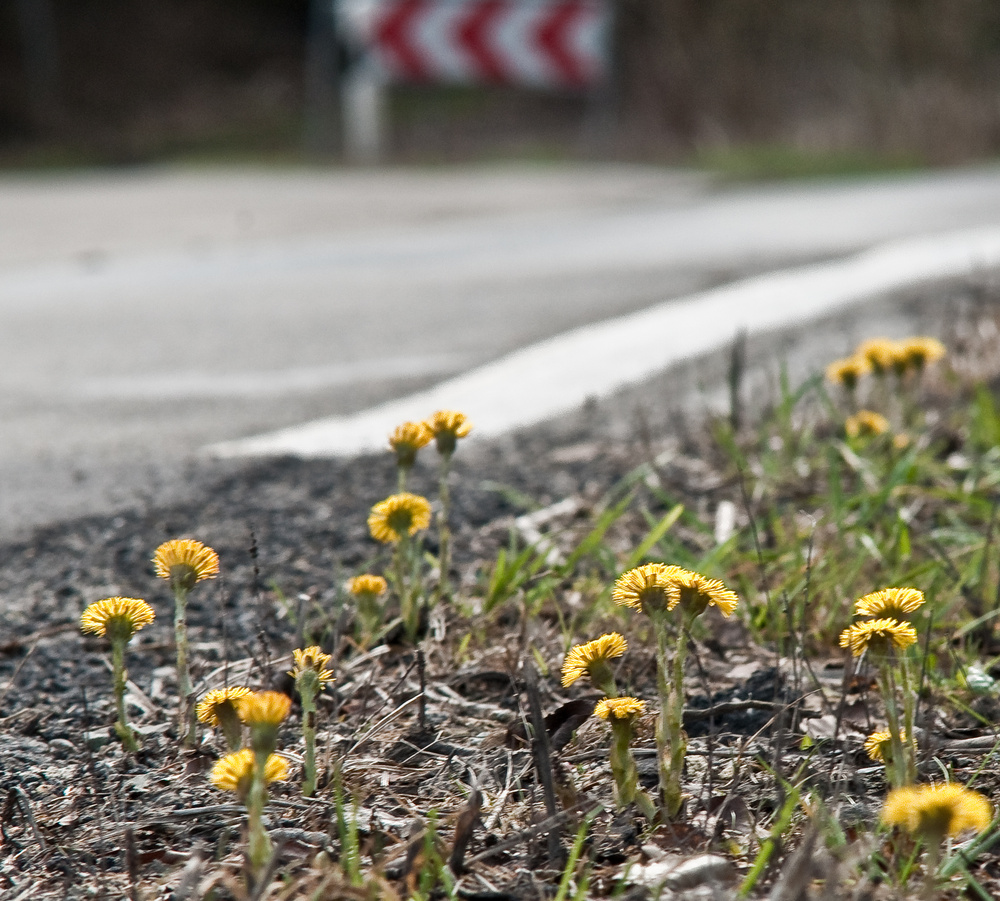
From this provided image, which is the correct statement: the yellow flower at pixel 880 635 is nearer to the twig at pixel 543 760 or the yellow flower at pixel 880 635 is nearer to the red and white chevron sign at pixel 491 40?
the twig at pixel 543 760

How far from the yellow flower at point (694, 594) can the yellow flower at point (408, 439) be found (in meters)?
0.56

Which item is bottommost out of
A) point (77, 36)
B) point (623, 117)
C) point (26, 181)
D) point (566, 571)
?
point (566, 571)

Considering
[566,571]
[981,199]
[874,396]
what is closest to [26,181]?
[981,199]

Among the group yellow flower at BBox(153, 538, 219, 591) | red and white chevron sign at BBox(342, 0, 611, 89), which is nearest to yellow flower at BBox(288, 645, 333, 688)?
yellow flower at BBox(153, 538, 219, 591)

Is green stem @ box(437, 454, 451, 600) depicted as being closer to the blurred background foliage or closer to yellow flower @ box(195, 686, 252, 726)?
yellow flower @ box(195, 686, 252, 726)

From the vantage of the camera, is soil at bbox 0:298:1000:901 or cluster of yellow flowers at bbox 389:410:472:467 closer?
soil at bbox 0:298:1000:901

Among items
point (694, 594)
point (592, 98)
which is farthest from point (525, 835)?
point (592, 98)

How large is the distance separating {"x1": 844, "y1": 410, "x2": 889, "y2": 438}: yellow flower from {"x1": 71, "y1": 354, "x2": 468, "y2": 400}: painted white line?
1.18 m

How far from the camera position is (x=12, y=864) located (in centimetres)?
145

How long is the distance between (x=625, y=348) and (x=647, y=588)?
224 centimetres

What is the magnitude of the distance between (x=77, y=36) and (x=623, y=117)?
22.9 feet

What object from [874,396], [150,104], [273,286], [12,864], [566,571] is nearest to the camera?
[12,864]

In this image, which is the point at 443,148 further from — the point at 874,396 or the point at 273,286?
the point at 874,396

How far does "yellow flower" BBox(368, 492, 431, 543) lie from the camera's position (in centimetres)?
188
